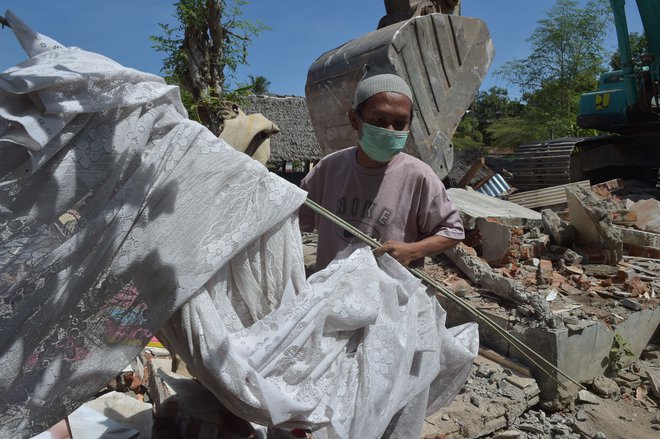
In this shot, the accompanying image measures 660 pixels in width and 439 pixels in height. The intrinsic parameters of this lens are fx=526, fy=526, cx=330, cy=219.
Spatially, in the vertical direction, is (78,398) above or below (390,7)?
below

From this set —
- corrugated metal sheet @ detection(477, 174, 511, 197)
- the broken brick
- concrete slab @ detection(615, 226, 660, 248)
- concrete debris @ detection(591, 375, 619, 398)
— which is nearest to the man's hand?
concrete debris @ detection(591, 375, 619, 398)

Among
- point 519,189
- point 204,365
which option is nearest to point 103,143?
point 204,365

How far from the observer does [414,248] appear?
1986 millimetres

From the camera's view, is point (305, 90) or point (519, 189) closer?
point (305, 90)

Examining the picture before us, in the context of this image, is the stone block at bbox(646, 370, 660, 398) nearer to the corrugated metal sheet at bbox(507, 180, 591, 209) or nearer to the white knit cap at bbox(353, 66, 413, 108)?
the white knit cap at bbox(353, 66, 413, 108)

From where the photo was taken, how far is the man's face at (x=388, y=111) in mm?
2041

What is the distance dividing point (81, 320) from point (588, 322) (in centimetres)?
378

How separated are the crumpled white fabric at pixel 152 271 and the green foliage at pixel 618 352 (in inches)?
129

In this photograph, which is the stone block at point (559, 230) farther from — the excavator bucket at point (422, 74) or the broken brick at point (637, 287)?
the excavator bucket at point (422, 74)

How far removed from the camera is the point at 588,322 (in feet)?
13.2

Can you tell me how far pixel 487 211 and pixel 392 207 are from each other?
14.1ft

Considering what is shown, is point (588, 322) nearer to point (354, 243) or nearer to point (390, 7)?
point (354, 243)

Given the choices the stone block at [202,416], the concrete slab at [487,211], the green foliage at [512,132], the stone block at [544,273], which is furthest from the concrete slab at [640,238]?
the green foliage at [512,132]

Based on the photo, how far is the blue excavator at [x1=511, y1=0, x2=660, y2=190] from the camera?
1021 cm
